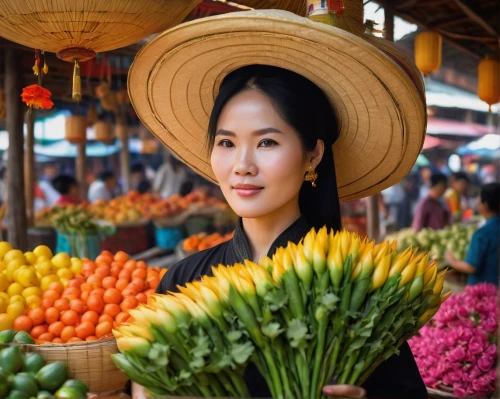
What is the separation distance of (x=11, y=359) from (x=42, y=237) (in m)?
5.68

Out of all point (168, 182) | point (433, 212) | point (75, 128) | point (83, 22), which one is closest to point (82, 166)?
point (75, 128)

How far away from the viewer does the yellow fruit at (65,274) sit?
3.10 meters

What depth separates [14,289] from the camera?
111 inches

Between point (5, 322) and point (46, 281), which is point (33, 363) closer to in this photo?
point (5, 322)

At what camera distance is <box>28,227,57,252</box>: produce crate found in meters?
7.23

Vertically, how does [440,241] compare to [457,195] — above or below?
below

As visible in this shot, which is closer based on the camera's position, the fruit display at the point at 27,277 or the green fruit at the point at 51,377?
the green fruit at the point at 51,377

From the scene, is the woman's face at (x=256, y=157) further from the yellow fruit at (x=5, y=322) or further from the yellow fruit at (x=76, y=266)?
the yellow fruit at (x=76, y=266)

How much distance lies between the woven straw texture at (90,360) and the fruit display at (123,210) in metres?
5.77

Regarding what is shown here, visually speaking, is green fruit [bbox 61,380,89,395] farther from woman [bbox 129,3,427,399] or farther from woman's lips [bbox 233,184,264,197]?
woman's lips [bbox 233,184,264,197]

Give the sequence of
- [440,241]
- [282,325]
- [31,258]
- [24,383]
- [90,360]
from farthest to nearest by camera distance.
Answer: [440,241] → [31,258] → [90,360] → [24,383] → [282,325]

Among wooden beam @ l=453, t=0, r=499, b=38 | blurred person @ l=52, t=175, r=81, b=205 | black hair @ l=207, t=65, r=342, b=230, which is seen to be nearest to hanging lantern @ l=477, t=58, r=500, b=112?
wooden beam @ l=453, t=0, r=499, b=38

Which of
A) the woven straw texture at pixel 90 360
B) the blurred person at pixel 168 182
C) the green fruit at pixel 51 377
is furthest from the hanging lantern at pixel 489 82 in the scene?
the blurred person at pixel 168 182

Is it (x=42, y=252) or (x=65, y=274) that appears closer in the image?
(x=65, y=274)
